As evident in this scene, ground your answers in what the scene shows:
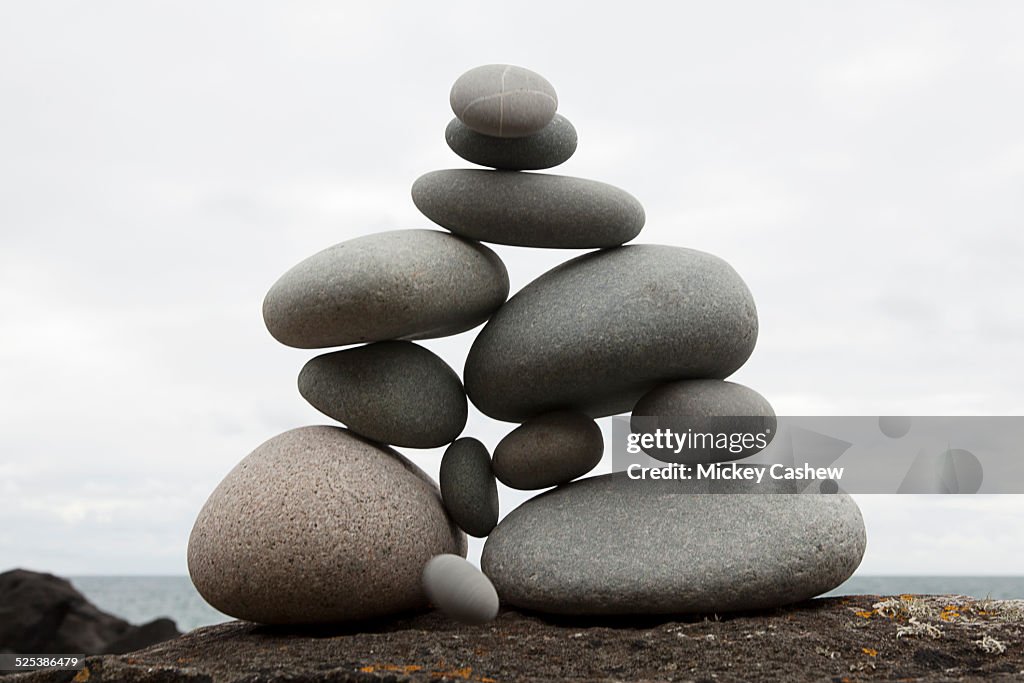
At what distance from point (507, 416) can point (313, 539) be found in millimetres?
1682

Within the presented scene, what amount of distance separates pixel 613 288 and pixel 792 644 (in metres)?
2.42

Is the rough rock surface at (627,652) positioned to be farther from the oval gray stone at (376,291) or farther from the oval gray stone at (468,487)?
the oval gray stone at (376,291)

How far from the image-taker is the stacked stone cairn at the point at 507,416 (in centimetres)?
564

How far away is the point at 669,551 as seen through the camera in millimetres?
5742

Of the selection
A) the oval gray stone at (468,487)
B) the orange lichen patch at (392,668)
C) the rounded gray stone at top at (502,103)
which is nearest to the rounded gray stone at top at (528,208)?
the rounded gray stone at top at (502,103)

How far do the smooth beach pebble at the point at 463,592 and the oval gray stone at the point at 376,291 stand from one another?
1.58m

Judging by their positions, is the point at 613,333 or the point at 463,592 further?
the point at 613,333

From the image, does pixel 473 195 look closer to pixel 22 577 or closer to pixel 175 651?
pixel 175 651

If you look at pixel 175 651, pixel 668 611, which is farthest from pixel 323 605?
pixel 668 611

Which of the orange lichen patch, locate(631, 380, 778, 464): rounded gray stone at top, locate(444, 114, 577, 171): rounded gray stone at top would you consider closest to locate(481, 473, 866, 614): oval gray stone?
locate(631, 380, 778, 464): rounded gray stone at top

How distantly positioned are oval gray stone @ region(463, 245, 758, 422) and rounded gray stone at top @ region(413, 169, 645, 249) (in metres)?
0.24

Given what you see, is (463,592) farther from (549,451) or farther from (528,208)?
(528,208)

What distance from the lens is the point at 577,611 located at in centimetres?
573

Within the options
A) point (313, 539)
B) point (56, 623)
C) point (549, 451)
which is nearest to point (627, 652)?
point (549, 451)
